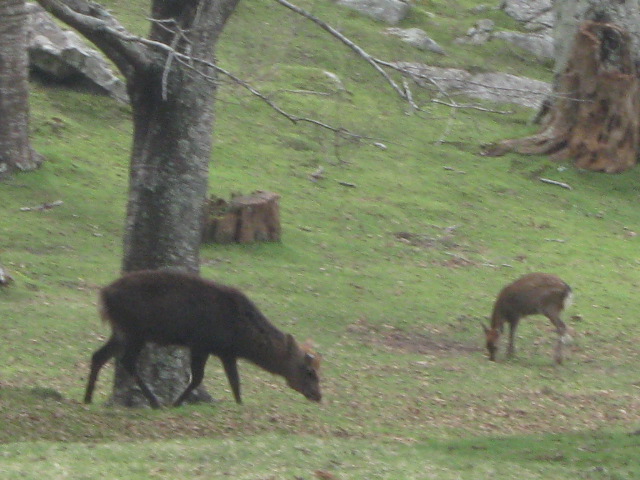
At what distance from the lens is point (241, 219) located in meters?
17.4

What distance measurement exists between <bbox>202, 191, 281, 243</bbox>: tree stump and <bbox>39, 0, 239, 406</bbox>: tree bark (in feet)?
23.5

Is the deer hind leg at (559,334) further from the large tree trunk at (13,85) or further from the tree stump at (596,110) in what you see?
the tree stump at (596,110)

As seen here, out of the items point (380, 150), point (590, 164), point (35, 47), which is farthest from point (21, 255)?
point (590, 164)

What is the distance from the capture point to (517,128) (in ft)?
87.3

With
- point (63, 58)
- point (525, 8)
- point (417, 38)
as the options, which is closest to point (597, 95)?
point (417, 38)

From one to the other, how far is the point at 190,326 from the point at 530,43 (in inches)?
946

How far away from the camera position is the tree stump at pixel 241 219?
17.4 meters

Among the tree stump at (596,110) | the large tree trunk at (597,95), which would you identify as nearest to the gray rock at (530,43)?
the large tree trunk at (597,95)

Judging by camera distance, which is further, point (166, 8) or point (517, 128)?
point (517, 128)

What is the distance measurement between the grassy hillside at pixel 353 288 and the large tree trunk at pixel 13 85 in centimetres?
48

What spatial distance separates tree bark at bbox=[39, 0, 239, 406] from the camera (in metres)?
9.48

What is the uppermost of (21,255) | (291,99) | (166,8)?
(166,8)

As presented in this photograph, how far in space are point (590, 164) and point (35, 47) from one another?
459 inches

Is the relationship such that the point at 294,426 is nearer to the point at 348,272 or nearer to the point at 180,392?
the point at 180,392
